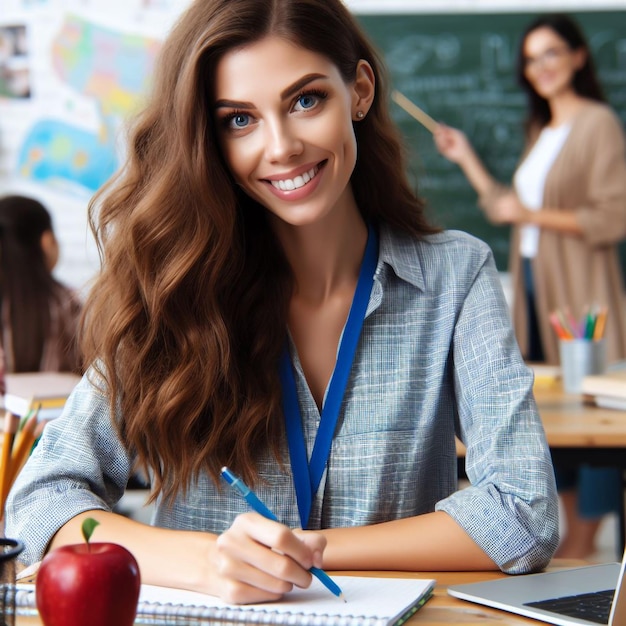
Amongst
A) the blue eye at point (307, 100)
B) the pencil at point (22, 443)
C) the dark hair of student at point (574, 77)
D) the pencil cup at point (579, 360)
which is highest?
the dark hair of student at point (574, 77)

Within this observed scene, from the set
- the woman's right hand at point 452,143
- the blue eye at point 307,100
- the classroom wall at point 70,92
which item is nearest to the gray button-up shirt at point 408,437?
the blue eye at point 307,100

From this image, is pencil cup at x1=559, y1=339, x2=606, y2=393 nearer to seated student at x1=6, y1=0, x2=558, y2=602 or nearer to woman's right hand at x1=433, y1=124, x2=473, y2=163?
seated student at x1=6, y1=0, x2=558, y2=602

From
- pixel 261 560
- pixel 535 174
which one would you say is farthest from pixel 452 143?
pixel 261 560

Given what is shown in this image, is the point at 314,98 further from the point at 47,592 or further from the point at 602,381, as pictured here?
the point at 602,381

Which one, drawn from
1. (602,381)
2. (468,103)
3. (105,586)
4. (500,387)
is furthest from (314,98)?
(468,103)

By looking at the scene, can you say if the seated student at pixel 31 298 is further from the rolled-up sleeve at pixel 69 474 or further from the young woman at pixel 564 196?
the young woman at pixel 564 196

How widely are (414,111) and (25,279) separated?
2509 millimetres

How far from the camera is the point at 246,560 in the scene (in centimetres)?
103

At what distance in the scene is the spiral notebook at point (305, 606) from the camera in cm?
97

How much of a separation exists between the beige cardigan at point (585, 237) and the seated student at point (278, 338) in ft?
8.37

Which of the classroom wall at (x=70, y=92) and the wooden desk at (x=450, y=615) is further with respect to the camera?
the classroom wall at (x=70, y=92)

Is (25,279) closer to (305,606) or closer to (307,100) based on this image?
(307,100)

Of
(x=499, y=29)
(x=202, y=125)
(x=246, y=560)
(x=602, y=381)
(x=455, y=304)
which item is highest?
(x=499, y=29)

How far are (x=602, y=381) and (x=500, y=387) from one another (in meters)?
0.99
